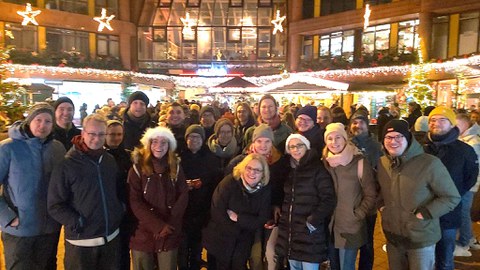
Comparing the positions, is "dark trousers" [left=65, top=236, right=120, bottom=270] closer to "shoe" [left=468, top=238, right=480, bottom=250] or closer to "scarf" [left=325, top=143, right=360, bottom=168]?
"scarf" [left=325, top=143, right=360, bottom=168]

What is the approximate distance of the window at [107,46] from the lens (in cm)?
2755

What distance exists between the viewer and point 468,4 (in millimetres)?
18125

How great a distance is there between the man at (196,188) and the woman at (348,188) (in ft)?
4.52

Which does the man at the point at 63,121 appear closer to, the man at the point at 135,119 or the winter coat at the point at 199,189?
the man at the point at 135,119

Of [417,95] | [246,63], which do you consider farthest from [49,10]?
[417,95]

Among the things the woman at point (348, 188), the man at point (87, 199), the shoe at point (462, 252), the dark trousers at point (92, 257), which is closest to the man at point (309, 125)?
the woman at point (348, 188)

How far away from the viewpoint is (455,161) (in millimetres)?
4055

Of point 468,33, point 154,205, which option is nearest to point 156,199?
point 154,205

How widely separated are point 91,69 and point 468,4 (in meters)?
21.2

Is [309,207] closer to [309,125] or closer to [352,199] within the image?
[352,199]

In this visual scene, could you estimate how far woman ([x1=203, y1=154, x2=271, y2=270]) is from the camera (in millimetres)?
3621

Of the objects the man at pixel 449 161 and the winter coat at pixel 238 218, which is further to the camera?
the man at pixel 449 161

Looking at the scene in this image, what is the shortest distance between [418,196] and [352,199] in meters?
0.58

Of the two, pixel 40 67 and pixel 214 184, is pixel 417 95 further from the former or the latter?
pixel 40 67
